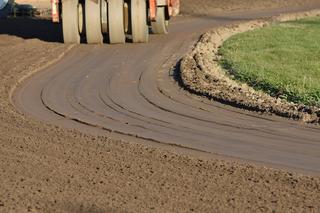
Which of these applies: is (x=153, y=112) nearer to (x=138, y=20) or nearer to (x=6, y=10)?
(x=138, y=20)

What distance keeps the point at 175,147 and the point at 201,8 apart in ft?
89.7

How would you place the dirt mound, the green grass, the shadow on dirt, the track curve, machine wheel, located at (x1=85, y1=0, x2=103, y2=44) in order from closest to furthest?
the track curve → the green grass → machine wheel, located at (x1=85, y1=0, x2=103, y2=44) → the shadow on dirt → the dirt mound

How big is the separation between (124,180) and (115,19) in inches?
541

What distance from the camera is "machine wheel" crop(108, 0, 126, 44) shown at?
68.9ft

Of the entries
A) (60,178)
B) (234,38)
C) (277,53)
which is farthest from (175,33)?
(60,178)

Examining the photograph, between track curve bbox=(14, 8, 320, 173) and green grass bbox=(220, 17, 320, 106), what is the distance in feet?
5.37

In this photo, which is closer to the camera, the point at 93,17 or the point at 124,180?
the point at 124,180

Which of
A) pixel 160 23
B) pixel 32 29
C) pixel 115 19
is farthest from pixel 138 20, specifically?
pixel 32 29

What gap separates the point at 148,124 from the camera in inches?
428

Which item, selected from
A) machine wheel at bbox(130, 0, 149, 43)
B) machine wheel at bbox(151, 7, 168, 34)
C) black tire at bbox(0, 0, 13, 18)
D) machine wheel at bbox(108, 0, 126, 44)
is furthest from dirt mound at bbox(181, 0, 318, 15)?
machine wheel at bbox(108, 0, 126, 44)

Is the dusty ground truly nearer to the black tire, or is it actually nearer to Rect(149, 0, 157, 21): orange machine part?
Rect(149, 0, 157, 21): orange machine part

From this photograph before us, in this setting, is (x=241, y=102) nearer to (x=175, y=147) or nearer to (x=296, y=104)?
(x=296, y=104)

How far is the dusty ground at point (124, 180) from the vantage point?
7047mm

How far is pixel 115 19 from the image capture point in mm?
21031
